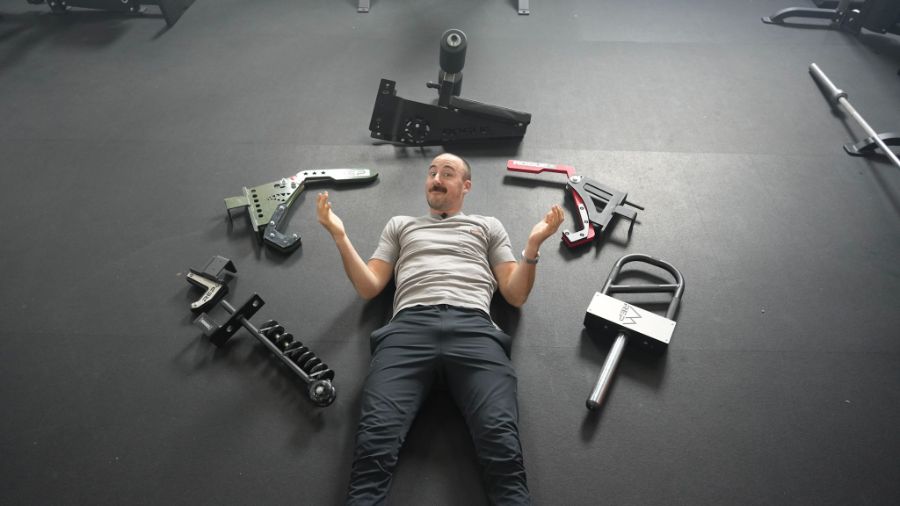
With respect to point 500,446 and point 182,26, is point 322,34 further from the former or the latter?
point 500,446

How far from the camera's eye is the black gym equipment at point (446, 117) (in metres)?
2.71

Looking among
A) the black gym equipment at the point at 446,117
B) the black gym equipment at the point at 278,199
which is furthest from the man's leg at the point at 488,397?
the black gym equipment at the point at 446,117

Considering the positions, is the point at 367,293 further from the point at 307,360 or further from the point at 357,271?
the point at 307,360

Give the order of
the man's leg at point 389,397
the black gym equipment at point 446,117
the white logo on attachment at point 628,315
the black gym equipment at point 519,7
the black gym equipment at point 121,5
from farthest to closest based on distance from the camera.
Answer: the black gym equipment at point 519,7
the black gym equipment at point 121,5
the black gym equipment at point 446,117
the white logo on attachment at point 628,315
the man's leg at point 389,397

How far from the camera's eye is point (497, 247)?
6.46 ft

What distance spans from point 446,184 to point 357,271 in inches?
17.4

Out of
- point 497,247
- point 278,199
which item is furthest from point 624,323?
point 278,199

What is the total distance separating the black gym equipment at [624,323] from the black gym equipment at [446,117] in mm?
1092

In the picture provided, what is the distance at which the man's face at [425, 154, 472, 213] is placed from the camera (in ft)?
6.50

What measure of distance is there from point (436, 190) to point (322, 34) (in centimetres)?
222

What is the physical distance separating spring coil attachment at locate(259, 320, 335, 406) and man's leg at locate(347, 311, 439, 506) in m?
0.16

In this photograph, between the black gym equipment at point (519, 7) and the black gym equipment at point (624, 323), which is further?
the black gym equipment at point (519, 7)

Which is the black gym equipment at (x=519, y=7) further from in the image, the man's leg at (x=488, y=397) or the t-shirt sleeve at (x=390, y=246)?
the man's leg at (x=488, y=397)

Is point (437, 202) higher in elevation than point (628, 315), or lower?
higher
